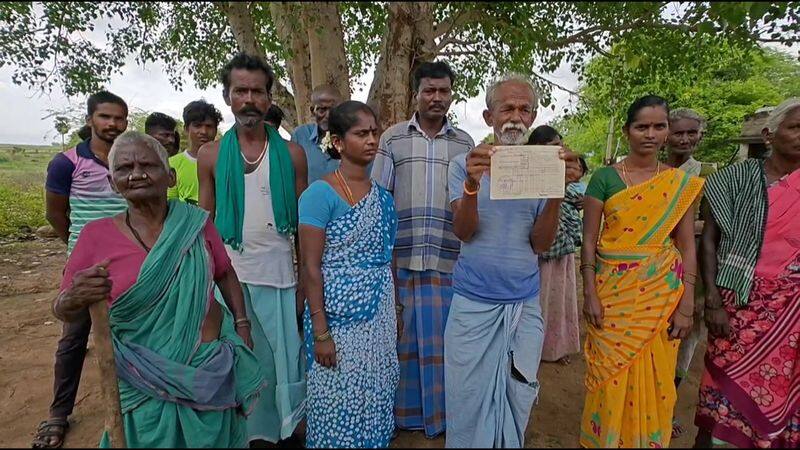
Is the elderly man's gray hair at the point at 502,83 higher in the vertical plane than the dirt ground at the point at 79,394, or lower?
higher

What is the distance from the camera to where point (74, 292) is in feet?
5.54

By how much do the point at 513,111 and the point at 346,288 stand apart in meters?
1.15

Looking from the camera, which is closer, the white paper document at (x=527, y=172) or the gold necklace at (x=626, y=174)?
the white paper document at (x=527, y=172)

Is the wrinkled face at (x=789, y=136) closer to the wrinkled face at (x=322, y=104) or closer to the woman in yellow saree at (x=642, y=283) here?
the woman in yellow saree at (x=642, y=283)

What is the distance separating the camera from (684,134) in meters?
3.58

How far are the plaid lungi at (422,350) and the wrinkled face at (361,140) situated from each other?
921 mm

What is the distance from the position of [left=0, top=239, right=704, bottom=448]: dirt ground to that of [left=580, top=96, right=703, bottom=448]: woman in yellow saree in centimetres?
83

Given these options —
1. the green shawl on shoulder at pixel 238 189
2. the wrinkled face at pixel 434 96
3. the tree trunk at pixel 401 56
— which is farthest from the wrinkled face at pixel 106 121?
the wrinkled face at pixel 434 96

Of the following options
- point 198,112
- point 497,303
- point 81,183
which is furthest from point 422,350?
point 198,112

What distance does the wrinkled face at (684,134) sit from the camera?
3.58 metres

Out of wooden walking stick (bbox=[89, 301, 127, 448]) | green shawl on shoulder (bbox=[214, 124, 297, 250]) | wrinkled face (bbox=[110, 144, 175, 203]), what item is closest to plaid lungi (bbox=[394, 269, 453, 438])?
green shawl on shoulder (bbox=[214, 124, 297, 250])

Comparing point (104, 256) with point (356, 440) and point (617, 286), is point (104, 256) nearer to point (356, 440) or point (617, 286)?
point (356, 440)

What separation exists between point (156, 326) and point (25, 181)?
816 inches

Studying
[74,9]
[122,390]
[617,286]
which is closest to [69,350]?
[122,390]
